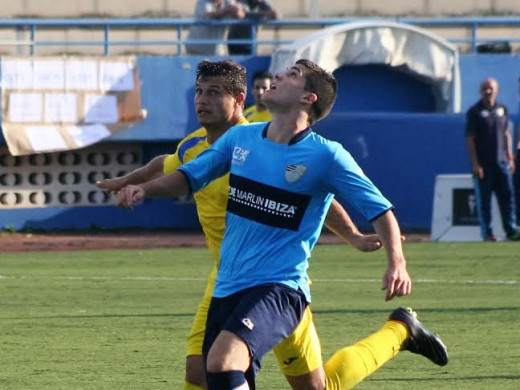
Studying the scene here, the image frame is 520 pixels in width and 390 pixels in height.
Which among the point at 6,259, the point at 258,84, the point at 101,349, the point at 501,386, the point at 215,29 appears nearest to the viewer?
the point at 501,386

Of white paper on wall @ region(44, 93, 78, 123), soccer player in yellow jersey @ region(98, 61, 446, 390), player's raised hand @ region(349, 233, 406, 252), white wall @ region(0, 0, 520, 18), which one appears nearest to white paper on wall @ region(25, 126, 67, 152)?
white paper on wall @ region(44, 93, 78, 123)

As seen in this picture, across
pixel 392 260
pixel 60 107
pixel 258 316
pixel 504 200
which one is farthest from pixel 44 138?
pixel 392 260

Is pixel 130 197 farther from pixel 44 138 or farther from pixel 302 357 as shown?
pixel 44 138

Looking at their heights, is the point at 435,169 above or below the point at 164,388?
below

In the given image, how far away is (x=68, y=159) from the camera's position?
22.4m

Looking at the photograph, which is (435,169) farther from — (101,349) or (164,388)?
(164,388)

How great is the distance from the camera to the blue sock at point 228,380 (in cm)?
597

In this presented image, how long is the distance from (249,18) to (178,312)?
10.8 m

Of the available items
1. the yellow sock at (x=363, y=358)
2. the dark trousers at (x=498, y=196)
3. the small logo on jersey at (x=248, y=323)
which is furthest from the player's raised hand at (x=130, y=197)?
the dark trousers at (x=498, y=196)

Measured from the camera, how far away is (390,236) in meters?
6.18

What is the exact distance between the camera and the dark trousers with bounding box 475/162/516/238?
19000 millimetres

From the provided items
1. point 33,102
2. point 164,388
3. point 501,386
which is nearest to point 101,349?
point 164,388

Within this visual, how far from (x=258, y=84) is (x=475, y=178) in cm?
502

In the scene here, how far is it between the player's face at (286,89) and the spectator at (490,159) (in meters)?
12.7
